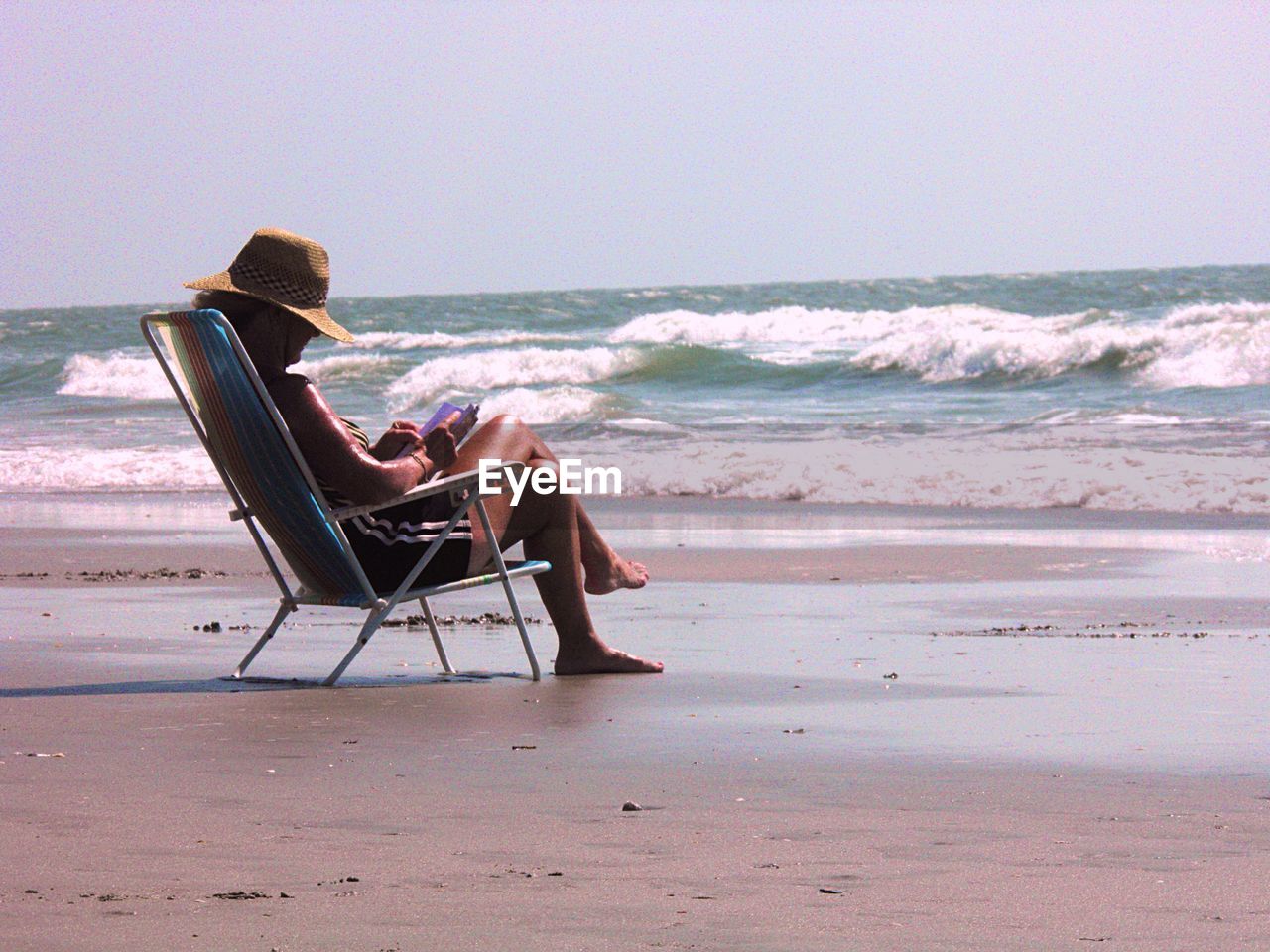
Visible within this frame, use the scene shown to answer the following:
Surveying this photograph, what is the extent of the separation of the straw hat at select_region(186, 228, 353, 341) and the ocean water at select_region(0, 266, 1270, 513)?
31.4 feet

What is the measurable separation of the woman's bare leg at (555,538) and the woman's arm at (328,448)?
0.51 metres

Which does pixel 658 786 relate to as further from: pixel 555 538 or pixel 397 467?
pixel 555 538

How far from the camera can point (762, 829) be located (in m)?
3.71

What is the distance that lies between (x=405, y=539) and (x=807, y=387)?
27.2 m

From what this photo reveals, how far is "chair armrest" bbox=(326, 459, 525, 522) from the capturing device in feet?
18.2

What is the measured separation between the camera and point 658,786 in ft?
13.6

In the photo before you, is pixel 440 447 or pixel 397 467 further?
pixel 440 447

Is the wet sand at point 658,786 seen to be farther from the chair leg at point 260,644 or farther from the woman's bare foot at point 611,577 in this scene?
the woman's bare foot at point 611,577

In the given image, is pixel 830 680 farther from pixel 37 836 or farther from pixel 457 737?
pixel 37 836

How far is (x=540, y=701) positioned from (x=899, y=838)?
2040 millimetres

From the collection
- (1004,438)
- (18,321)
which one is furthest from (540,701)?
(18,321)

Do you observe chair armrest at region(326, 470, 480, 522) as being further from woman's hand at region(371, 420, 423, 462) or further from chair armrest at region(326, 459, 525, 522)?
woman's hand at region(371, 420, 423, 462)

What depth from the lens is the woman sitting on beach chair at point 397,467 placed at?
5.52m

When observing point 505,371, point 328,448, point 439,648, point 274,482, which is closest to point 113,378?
point 505,371
